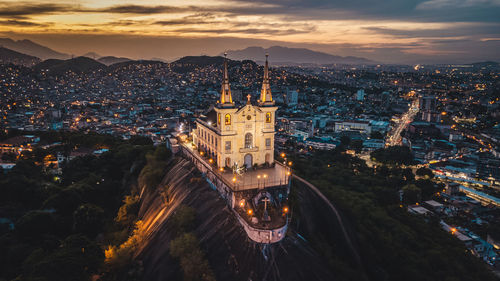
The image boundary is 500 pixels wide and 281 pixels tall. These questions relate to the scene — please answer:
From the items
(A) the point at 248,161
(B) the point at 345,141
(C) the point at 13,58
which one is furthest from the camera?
(C) the point at 13,58

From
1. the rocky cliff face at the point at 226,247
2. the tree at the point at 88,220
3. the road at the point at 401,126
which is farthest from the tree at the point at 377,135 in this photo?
the tree at the point at 88,220

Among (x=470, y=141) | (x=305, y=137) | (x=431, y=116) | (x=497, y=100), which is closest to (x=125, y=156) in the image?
(x=305, y=137)

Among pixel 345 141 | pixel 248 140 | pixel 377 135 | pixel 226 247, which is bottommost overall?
pixel 345 141

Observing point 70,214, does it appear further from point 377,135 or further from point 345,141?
point 377,135

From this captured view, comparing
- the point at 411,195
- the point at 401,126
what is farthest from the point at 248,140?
the point at 401,126

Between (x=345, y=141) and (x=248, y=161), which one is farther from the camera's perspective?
(x=345, y=141)

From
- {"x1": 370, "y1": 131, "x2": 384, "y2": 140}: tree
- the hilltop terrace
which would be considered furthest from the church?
{"x1": 370, "y1": 131, "x2": 384, "y2": 140}: tree
